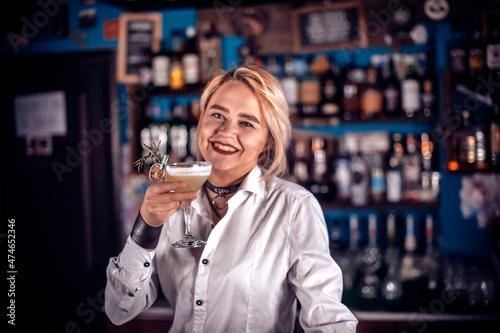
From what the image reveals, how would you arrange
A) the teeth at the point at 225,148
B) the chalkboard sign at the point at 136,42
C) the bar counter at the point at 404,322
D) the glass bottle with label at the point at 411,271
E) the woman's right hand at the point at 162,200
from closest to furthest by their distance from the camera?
the woman's right hand at the point at 162,200 → the teeth at the point at 225,148 → the bar counter at the point at 404,322 → the glass bottle with label at the point at 411,271 → the chalkboard sign at the point at 136,42

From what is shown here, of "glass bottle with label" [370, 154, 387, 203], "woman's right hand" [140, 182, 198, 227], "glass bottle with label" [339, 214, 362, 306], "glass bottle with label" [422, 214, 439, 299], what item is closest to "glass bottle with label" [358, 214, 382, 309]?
"glass bottle with label" [339, 214, 362, 306]

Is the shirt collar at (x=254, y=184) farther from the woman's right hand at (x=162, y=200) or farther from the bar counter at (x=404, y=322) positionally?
the bar counter at (x=404, y=322)

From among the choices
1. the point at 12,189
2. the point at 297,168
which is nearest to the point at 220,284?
the point at 297,168

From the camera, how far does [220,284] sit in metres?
1.25

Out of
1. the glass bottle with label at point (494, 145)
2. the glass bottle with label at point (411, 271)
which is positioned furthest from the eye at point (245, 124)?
the glass bottle with label at point (494, 145)

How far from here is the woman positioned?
1.17m

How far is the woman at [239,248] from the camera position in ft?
3.85

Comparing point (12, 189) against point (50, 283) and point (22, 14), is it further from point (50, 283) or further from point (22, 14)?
point (22, 14)

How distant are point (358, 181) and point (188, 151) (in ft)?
4.18

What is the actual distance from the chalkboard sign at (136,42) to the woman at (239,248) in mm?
2027

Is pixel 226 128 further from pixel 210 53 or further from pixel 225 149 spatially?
pixel 210 53

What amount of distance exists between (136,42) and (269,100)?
2.25m

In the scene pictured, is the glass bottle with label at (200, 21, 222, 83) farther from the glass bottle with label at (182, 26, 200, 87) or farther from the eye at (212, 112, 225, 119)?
the eye at (212, 112, 225, 119)

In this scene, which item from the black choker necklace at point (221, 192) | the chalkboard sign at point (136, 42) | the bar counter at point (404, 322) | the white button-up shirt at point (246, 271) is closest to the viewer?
the white button-up shirt at point (246, 271)
